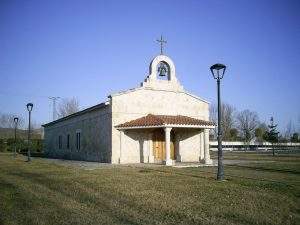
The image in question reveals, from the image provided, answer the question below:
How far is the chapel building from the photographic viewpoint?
83.3 ft

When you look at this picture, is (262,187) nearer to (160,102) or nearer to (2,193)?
(2,193)

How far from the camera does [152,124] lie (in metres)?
23.9

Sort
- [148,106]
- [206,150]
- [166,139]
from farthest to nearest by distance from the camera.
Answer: [148,106] → [206,150] → [166,139]

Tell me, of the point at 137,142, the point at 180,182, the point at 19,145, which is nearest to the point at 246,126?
the point at 19,145

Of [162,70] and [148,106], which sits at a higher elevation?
[162,70]

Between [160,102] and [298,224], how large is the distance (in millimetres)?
20630

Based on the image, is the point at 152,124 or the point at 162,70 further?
the point at 162,70

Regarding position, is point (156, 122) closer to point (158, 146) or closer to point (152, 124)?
point (152, 124)

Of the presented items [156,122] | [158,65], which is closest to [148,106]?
[156,122]

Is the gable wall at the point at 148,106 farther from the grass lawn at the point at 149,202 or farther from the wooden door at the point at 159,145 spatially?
the grass lawn at the point at 149,202

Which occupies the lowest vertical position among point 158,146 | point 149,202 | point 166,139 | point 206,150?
point 149,202

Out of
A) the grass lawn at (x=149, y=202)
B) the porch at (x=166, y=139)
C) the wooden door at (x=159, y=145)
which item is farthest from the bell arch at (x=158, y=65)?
the grass lawn at (x=149, y=202)

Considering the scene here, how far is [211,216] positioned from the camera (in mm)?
7664

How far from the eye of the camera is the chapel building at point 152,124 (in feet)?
83.3
